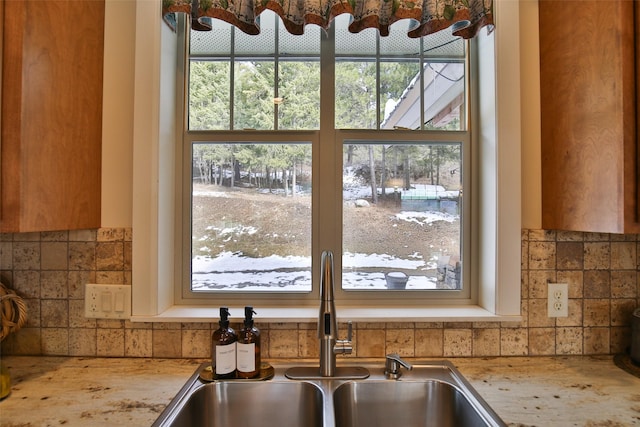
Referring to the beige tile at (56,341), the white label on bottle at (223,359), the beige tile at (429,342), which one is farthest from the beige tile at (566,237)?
the beige tile at (56,341)

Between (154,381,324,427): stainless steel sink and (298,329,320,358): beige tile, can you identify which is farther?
(298,329,320,358): beige tile

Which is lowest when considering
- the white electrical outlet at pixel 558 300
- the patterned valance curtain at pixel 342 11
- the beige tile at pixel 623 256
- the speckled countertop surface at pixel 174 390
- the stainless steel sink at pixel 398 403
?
the stainless steel sink at pixel 398 403

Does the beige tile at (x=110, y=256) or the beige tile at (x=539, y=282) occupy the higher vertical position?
the beige tile at (x=110, y=256)

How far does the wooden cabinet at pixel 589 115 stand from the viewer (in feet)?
3.15

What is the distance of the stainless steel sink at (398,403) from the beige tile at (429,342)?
0.47ft

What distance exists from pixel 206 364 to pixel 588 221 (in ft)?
4.49

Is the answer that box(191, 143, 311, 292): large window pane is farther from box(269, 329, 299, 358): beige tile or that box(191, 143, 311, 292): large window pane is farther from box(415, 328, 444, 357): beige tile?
box(415, 328, 444, 357): beige tile

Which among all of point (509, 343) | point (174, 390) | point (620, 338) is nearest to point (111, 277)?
point (174, 390)

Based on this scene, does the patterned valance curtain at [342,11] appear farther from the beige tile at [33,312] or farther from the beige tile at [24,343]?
the beige tile at [24,343]

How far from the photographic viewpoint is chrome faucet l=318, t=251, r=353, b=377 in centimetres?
110

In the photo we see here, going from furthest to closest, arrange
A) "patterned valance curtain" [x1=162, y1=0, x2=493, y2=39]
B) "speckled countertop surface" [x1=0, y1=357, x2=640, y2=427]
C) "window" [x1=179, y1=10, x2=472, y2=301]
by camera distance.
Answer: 1. "window" [x1=179, y1=10, x2=472, y2=301]
2. "patterned valance curtain" [x1=162, y1=0, x2=493, y2=39]
3. "speckled countertop surface" [x1=0, y1=357, x2=640, y2=427]

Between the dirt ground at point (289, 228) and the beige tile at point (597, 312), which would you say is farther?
the dirt ground at point (289, 228)

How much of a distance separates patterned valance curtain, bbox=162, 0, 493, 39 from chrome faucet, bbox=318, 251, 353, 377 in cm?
87

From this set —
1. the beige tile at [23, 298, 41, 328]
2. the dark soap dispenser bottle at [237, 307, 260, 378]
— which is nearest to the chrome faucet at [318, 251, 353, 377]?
the dark soap dispenser bottle at [237, 307, 260, 378]
